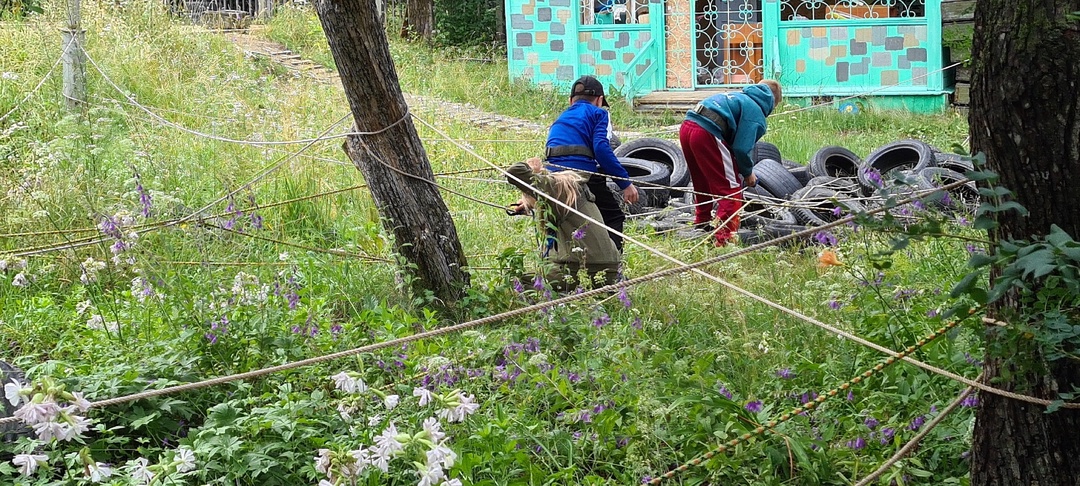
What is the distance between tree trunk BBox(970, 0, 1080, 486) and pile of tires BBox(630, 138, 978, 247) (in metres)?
4.41

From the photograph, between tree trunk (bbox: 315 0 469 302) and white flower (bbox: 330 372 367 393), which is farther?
tree trunk (bbox: 315 0 469 302)

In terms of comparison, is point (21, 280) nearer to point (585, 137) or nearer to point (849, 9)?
point (585, 137)

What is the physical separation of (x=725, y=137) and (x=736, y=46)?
862 cm

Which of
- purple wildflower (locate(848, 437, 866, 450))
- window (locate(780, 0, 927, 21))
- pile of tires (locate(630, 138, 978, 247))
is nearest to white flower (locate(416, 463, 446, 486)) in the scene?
purple wildflower (locate(848, 437, 866, 450))

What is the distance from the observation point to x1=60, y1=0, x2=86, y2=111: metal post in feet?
27.9

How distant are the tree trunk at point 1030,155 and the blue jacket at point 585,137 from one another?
156 inches

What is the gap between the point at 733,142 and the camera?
7.82m

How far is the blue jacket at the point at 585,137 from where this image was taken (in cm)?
665

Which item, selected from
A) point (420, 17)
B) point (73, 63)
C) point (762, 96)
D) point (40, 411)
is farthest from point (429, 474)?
point (420, 17)

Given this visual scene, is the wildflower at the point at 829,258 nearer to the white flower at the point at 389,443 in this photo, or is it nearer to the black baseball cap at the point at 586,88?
the black baseball cap at the point at 586,88

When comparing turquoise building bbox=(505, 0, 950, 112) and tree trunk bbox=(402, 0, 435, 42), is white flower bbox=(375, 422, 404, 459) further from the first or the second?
tree trunk bbox=(402, 0, 435, 42)

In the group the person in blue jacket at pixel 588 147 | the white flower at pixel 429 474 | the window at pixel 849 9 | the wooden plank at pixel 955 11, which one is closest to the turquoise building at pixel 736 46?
the window at pixel 849 9

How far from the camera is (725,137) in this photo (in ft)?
25.6

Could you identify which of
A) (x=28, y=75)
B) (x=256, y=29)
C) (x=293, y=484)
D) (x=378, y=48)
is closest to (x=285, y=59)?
(x=256, y=29)
